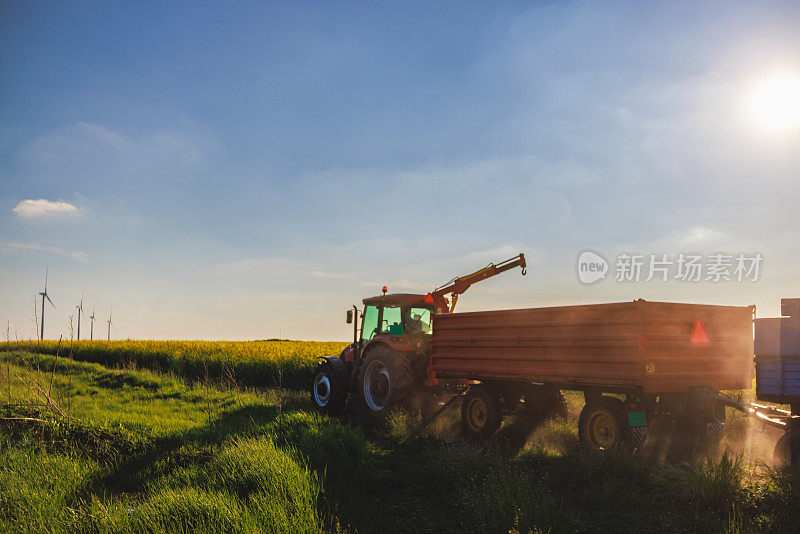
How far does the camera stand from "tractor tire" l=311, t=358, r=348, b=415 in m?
12.6

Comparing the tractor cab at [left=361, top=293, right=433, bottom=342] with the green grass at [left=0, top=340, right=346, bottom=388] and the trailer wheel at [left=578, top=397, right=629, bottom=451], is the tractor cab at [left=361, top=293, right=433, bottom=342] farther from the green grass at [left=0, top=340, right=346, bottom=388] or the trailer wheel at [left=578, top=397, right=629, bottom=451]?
the trailer wheel at [left=578, top=397, right=629, bottom=451]

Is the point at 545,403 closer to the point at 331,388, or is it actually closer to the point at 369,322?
the point at 369,322

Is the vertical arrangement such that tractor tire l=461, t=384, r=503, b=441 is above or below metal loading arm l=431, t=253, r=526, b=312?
below

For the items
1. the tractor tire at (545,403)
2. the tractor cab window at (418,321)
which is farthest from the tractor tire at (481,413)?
the tractor cab window at (418,321)

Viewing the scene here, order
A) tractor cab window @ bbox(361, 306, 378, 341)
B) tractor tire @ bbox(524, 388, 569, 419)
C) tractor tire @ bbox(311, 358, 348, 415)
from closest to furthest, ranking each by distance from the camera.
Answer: tractor tire @ bbox(524, 388, 569, 419), tractor cab window @ bbox(361, 306, 378, 341), tractor tire @ bbox(311, 358, 348, 415)

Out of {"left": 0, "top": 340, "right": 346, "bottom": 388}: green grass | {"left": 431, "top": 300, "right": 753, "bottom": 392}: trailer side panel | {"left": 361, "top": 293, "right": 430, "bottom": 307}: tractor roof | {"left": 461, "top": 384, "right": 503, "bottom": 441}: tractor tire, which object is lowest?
{"left": 0, "top": 340, "right": 346, "bottom": 388}: green grass

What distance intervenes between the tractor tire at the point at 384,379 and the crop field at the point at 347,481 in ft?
2.28

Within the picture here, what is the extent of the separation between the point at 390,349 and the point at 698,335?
5.83 m

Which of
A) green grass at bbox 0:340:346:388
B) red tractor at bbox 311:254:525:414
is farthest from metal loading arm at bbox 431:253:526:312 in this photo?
green grass at bbox 0:340:346:388

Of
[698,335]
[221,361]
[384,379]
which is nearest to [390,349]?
[384,379]

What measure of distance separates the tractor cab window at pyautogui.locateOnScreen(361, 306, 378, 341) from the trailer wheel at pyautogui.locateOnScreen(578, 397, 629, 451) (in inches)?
217

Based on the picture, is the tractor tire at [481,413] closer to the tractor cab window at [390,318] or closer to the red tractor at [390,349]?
the red tractor at [390,349]

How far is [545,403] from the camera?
10102 mm

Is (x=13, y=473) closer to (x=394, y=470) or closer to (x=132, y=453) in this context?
(x=132, y=453)
